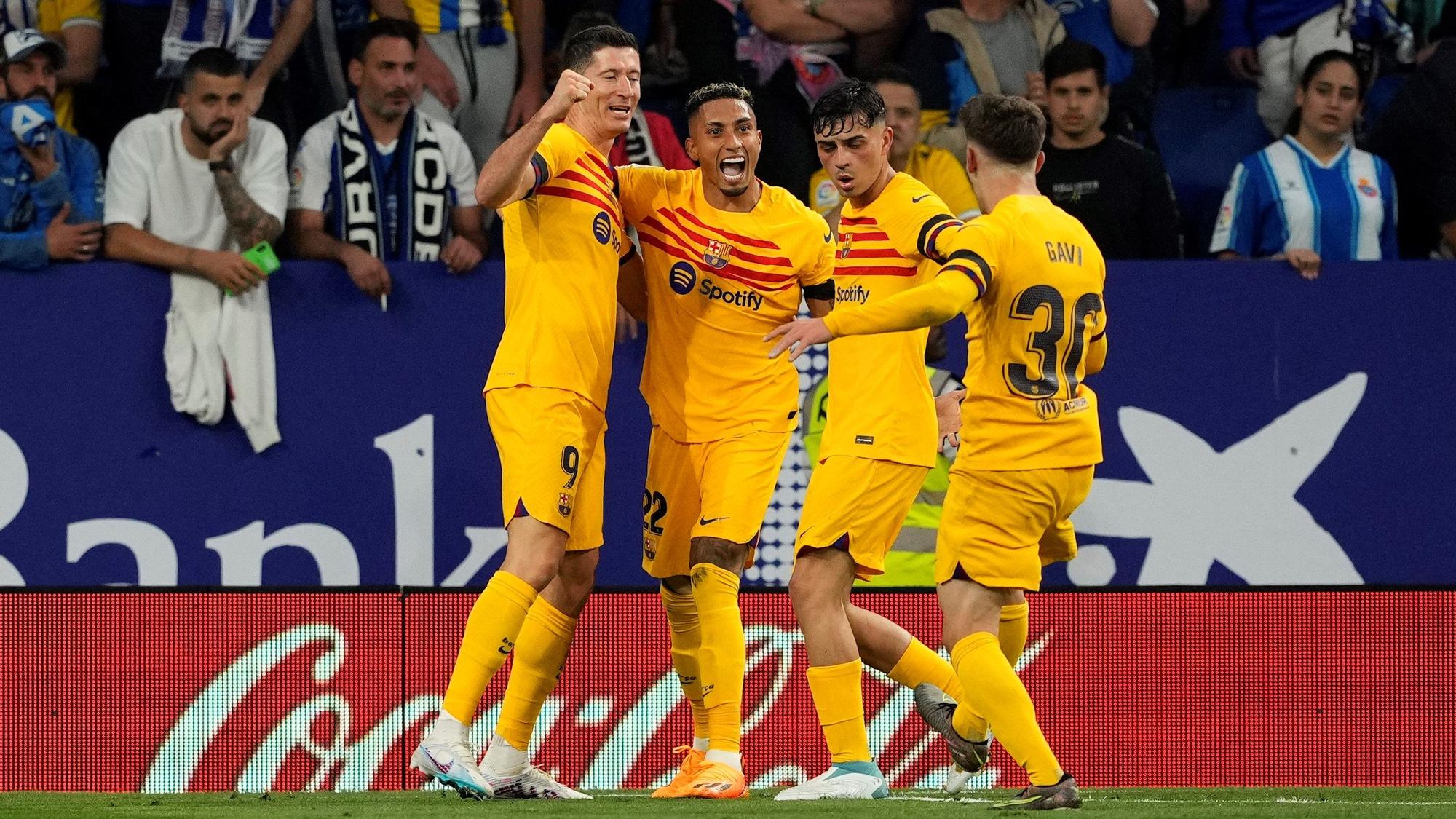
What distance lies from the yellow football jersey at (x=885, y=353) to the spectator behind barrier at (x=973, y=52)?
129 inches

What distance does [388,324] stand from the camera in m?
8.96

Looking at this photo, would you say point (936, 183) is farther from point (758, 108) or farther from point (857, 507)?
point (857, 507)

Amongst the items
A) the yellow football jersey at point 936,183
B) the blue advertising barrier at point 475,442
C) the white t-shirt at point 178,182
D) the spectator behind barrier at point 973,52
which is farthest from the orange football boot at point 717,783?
the spectator behind barrier at point 973,52

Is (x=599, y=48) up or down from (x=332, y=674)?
up

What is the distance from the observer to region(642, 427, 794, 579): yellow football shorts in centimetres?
622

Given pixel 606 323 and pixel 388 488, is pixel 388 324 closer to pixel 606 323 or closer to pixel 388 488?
pixel 388 488

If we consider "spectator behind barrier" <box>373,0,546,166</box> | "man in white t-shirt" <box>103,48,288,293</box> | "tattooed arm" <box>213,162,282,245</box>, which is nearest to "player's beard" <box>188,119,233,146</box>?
"man in white t-shirt" <box>103,48,288,293</box>

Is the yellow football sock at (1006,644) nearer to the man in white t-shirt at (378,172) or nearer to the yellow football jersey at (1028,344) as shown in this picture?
the yellow football jersey at (1028,344)

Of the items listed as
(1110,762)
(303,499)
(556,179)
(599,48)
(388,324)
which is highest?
(599,48)

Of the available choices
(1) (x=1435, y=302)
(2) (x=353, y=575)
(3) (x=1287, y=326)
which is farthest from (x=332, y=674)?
(1) (x=1435, y=302)

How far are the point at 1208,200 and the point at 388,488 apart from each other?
427 centimetres

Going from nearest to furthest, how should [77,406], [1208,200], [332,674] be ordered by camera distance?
1. [332,674]
2. [77,406]
3. [1208,200]

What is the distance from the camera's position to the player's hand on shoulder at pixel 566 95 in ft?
18.9

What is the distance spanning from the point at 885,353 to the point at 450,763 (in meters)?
1.89
